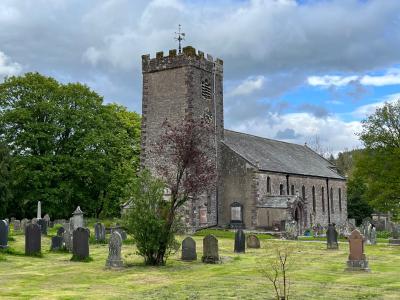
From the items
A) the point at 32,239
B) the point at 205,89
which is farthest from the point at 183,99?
the point at 32,239

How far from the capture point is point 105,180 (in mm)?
47219

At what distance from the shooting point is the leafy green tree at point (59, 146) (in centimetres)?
4294

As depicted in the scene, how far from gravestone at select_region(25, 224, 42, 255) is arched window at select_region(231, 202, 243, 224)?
19518 millimetres

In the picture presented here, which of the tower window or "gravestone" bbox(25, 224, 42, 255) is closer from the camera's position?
"gravestone" bbox(25, 224, 42, 255)

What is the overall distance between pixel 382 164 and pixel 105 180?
80.3 ft

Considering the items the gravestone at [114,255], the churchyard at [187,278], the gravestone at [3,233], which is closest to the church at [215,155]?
the churchyard at [187,278]

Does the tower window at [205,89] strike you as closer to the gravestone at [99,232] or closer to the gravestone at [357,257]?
the gravestone at [99,232]

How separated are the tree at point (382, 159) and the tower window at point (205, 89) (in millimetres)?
13854

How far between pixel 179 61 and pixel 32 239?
68.2 ft

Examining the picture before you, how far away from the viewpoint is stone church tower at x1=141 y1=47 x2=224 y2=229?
37719mm

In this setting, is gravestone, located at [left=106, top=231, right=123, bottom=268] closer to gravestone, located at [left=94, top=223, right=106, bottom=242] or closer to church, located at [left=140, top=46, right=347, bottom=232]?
gravestone, located at [left=94, top=223, right=106, bottom=242]

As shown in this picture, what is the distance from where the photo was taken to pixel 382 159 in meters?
41.7

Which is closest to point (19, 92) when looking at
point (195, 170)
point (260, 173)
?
point (260, 173)

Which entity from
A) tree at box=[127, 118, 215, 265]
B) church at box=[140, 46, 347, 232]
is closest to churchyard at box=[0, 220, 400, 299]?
tree at box=[127, 118, 215, 265]
